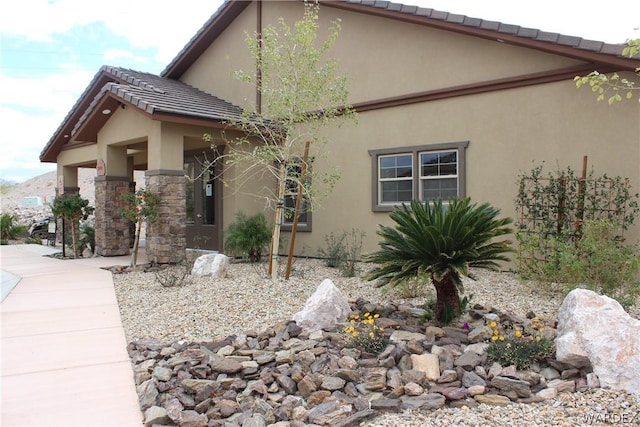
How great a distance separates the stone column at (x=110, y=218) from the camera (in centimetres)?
1259

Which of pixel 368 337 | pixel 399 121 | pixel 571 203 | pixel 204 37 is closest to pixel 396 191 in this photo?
pixel 399 121

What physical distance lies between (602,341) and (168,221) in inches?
340

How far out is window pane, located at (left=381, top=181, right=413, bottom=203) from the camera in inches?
414

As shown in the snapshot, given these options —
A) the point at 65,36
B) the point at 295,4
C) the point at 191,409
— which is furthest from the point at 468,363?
the point at 65,36

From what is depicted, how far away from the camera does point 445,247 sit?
474 cm

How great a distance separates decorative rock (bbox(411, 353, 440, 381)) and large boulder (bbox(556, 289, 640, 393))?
1009mm

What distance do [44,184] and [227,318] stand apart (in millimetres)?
57273

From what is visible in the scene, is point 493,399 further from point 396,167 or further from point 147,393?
point 396,167

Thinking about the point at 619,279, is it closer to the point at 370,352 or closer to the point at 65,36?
the point at 370,352

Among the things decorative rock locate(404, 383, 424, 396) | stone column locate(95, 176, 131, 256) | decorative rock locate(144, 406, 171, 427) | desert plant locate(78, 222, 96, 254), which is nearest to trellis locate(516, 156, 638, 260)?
decorative rock locate(404, 383, 424, 396)

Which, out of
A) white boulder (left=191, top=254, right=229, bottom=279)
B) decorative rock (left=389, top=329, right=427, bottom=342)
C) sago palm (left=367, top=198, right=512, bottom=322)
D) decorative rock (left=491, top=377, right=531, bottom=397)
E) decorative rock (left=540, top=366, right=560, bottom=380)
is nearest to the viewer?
decorative rock (left=491, top=377, right=531, bottom=397)

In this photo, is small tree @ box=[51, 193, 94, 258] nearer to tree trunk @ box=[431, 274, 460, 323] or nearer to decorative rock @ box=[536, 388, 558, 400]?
tree trunk @ box=[431, 274, 460, 323]

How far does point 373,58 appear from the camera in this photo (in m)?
11.0

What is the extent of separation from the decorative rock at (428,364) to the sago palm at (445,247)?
87cm
